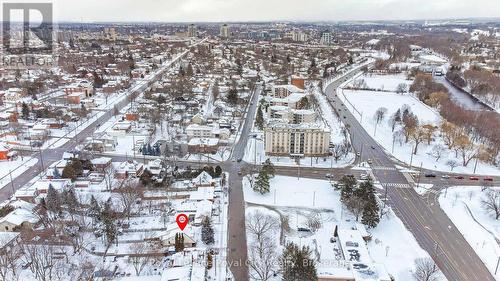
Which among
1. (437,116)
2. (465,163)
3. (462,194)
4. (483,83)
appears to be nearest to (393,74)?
(483,83)

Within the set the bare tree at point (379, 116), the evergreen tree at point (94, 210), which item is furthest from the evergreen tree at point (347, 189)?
the bare tree at point (379, 116)

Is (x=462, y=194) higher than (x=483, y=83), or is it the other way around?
(x=483, y=83)

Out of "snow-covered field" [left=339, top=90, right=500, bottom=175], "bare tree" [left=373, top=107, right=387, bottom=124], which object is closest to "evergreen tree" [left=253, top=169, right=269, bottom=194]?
"snow-covered field" [left=339, top=90, right=500, bottom=175]

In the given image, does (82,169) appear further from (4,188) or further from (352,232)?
(352,232)

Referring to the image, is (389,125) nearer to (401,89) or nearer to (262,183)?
(401,89)

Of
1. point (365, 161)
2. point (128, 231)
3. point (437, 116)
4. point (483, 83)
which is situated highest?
point (483, 83)
